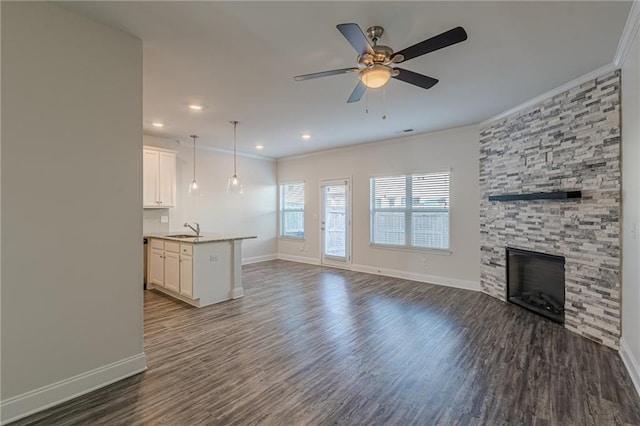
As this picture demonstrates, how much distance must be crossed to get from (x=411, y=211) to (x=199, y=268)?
3983 mm

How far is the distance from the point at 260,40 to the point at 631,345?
13.6 feet

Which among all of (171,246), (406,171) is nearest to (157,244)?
(171,246)

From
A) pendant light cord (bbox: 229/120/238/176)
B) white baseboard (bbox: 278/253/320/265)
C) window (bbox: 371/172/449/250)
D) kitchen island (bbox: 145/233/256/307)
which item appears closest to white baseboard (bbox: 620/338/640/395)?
window (bbox: 371/172/449/250)

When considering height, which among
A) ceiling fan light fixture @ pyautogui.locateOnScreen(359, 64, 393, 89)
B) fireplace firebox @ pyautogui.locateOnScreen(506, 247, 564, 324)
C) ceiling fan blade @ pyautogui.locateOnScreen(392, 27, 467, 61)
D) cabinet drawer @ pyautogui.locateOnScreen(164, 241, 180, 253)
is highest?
ceiling fan blade @ pyautogui.locateOnScreen(392, 27, 467, 61)

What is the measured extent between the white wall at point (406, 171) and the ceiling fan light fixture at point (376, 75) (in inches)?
134

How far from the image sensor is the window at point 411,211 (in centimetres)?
554

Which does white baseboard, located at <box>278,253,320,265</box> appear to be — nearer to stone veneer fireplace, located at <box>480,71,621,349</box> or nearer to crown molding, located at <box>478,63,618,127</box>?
stone veneer fireplace, located at <box>480,71,621,349</box>

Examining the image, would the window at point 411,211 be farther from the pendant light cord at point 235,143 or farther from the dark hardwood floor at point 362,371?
the pendant light cord at point 235,143

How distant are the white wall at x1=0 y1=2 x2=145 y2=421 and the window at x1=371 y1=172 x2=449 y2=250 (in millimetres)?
4719

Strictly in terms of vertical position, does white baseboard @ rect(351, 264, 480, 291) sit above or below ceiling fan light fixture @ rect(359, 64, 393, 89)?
below

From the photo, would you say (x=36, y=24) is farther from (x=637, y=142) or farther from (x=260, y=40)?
(x=637, y=142)

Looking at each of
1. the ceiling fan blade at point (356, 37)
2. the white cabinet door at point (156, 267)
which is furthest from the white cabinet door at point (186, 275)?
the ceiling fan blade at point (356, 37)

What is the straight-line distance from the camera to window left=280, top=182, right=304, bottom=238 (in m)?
7.96

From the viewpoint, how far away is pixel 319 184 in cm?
744
